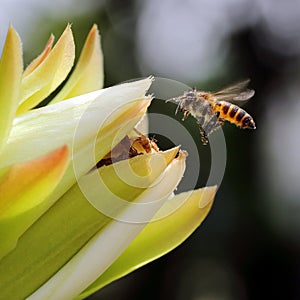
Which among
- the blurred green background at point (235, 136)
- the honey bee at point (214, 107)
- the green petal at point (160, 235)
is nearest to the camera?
the green petal at point (160, 235)

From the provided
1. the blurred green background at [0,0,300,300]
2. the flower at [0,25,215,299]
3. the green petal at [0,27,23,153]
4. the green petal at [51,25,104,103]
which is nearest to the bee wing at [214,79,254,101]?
the green petal at [51,25,104,103]

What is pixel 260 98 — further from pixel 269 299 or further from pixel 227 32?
pixel 269 299

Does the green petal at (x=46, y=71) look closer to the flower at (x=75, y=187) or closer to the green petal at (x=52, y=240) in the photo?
the flower at (x=75, y=187)

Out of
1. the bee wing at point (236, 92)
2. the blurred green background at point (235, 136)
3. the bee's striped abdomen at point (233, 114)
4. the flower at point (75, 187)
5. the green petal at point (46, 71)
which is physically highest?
the green petal at point (46, 71)

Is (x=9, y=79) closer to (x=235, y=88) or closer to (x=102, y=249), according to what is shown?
(x=102, y=249)

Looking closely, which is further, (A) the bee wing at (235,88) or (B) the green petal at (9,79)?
(A) the bee wing at (235,88)

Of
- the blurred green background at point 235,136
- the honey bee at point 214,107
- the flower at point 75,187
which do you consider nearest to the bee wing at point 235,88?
the honey bee at point 214,107

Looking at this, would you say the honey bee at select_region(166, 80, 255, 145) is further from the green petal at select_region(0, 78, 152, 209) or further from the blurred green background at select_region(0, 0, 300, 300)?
the blurred green background at select_region(0, 0, 300, 300)
